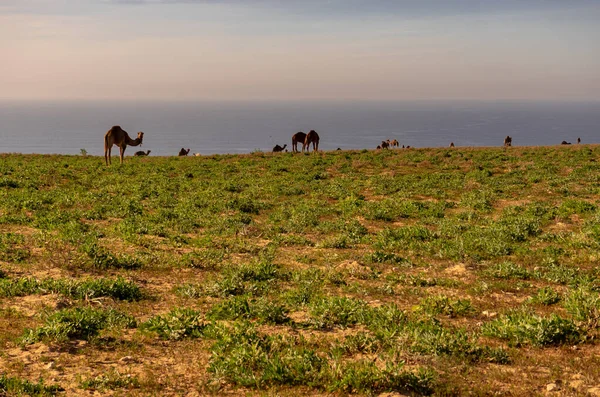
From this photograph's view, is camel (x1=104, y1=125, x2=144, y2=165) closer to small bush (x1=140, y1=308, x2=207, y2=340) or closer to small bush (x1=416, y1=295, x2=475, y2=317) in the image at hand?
small bush (x1=140, y1=308, x2=207, y2=340)

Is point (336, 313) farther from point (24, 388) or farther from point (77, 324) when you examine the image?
point (24, 388)

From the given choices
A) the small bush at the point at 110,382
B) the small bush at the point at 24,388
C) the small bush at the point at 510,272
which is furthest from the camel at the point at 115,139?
the small bush at the point at 110,382

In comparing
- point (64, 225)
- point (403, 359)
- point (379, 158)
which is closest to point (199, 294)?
point (403, 359)

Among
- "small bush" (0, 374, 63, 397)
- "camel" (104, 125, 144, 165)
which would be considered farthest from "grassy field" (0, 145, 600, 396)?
"camel" (104, 125, 144, 165)

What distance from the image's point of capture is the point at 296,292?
909 cm

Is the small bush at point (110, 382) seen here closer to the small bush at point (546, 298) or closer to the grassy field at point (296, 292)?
the grassy field at point (296, 292)

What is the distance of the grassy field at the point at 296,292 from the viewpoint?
589cm

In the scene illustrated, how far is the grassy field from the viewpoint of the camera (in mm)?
5887

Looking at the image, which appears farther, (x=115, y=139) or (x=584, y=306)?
(x=115, y=139)

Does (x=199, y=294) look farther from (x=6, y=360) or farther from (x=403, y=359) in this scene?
(x=403, y=359)

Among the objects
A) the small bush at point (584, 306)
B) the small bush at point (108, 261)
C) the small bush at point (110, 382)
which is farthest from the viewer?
the small bush at point (108, 261)

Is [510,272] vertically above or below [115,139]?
below

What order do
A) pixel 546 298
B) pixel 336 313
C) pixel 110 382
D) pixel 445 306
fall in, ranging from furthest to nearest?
pixel 546 298
pixel 445 306
pixel 336 313
pixel 110 382

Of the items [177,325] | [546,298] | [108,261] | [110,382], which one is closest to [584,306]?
[546,298]
